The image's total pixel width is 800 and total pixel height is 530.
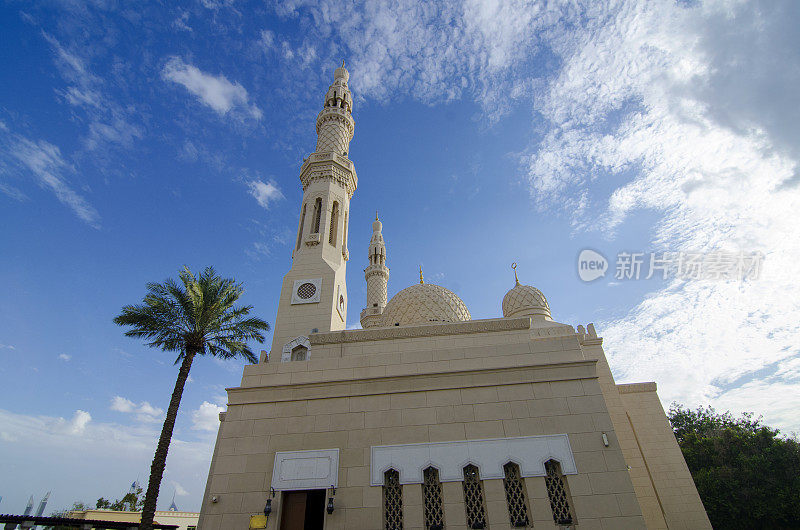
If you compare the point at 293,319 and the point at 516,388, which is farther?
the point at 293,319

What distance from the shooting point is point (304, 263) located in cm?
1880

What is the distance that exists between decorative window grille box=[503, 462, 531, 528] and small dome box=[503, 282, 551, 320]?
9.15 meters

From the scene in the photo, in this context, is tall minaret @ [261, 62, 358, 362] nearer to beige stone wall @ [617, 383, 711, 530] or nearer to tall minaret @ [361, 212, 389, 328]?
tall minaret @ [361, 212, 389, 328]

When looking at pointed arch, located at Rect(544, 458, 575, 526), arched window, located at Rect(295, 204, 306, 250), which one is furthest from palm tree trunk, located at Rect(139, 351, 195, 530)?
pointed arch, located at Rect(544, 458, 575, 526)

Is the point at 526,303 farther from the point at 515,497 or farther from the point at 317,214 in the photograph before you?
the point at 317,214

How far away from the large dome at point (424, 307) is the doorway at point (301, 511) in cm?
684

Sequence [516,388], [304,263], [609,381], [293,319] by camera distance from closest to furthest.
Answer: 1. [516,388]
2. [609,381]
3. [293,319]
4. [304,263]

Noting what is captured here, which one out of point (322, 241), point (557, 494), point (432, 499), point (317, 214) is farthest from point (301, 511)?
point (317, 214)

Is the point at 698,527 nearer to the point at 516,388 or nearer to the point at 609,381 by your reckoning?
the point at 609,381

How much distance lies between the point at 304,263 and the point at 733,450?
81.7 ft

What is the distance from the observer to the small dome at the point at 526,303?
17.9 m

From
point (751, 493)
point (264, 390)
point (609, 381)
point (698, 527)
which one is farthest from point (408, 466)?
point (751, 493)

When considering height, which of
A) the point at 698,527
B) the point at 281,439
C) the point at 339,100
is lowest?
the point at 698,527

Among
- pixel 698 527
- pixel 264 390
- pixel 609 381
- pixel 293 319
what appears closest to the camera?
pixel 264 390
